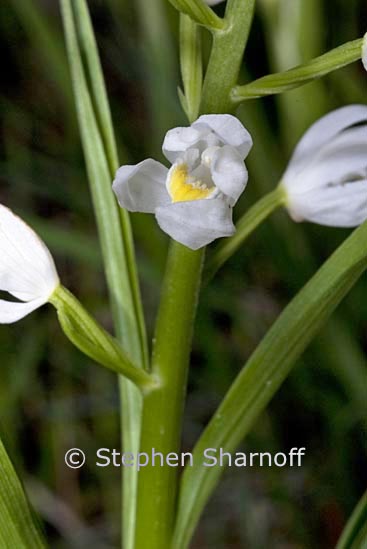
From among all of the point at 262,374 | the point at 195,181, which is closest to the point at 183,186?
the point at 195,181

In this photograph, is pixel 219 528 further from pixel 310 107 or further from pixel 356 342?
pixel 310 107

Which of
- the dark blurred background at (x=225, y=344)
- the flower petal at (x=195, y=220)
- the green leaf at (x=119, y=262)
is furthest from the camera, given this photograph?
the dark blurred background at (x=225, y=344)

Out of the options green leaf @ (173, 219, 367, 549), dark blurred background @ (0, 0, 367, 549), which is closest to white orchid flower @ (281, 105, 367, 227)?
green leaf @ (173, 219, 367, 549)

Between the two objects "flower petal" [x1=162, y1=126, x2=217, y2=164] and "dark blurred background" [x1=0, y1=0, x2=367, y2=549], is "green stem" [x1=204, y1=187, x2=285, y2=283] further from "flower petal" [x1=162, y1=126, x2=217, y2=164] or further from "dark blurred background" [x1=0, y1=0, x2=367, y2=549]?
"dark blurred background" [x1=0, y1=0, x2=367, y2=549]

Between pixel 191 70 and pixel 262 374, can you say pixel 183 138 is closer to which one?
pixel 191 70

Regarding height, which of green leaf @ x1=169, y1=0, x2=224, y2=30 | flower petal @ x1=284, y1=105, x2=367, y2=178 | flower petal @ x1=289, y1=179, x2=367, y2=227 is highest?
green leaf @ x1=169, y1=0, x2=224, y2=30

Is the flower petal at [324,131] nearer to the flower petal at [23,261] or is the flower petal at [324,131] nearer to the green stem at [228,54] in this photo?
the green stem at [228,54]

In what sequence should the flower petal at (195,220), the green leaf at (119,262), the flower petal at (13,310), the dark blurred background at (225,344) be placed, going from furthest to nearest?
the dark blurred background at (225,344) < the green leaf at (119,262) < the flower petal at (13,310) < the flower petal at (195,220)

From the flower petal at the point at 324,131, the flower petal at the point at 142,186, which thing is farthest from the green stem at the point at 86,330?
the flower petal at the point at 324,131
